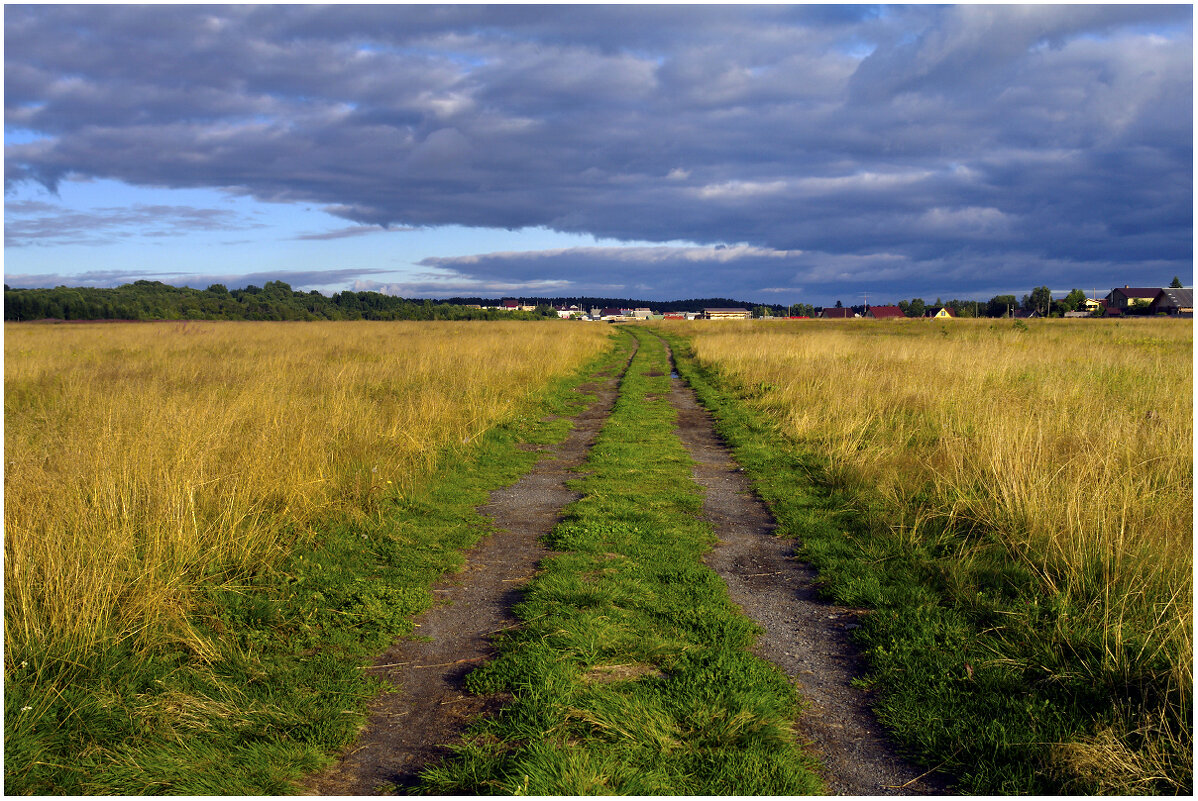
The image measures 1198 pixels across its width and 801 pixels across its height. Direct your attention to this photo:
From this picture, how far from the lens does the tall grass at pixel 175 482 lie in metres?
4.00

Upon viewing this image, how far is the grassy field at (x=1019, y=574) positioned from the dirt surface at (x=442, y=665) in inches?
89.5

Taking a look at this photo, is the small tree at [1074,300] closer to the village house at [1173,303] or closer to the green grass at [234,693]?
the village house at [1173,303]

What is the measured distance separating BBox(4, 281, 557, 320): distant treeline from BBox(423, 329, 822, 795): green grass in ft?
136

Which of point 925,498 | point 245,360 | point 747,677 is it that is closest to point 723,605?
point 747,677

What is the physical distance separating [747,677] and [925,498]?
410cm

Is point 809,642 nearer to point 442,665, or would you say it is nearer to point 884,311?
point 442,665

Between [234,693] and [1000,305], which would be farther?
[1000,305]

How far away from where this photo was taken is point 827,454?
9242 millimetres

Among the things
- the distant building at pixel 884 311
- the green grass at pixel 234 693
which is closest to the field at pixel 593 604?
the green grass at pixel 234 693

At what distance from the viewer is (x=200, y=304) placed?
71500 millimetres

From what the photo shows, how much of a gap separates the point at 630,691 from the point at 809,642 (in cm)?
134

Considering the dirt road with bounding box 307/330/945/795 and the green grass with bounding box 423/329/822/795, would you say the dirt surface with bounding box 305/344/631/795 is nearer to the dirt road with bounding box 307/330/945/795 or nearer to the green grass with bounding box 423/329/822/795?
the dirt road with bounding box 307/330/945/795

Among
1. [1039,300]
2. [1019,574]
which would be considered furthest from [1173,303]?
[1019,574]

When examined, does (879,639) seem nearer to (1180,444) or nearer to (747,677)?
(747,677)
